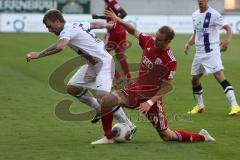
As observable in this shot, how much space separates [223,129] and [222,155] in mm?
2348

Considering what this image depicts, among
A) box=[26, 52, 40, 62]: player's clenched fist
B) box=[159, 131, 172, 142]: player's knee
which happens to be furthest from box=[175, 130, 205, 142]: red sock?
box=[26, 52, 40, 62]: player's clenched fist

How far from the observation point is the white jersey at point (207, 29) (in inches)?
553

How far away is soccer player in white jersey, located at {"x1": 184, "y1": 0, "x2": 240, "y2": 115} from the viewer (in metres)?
14.0

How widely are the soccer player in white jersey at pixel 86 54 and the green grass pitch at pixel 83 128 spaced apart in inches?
25.2

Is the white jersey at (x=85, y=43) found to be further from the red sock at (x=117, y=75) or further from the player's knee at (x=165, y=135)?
the red sock at (x=117, y=75)

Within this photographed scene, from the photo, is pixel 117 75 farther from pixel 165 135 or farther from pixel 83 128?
pixel 165 135

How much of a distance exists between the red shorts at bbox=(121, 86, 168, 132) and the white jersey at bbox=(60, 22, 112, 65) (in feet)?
3.22

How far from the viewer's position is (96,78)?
1165 centimetres

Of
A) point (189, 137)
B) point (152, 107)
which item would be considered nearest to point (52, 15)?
point (152, 107)

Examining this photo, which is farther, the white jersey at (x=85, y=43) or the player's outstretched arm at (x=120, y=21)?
the white jersey at (x=85, y=43)

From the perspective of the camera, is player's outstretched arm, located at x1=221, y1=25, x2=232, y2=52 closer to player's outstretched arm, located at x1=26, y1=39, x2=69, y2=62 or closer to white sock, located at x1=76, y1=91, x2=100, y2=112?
white sock, located at x1=76, y1=91, x2=100, y2=112

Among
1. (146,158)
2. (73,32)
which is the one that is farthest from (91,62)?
(146,158)

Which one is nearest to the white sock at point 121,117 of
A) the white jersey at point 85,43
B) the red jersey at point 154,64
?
the red jersey at point 154,64

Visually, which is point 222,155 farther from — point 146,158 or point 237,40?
point 237,40
